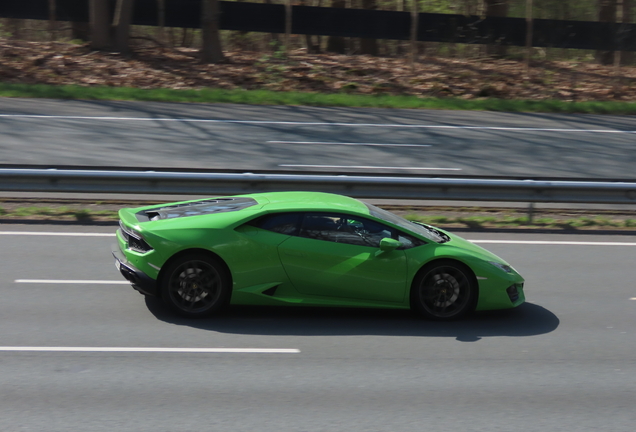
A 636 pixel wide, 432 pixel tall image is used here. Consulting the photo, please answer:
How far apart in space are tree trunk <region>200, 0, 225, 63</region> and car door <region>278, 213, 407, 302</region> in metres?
18.7

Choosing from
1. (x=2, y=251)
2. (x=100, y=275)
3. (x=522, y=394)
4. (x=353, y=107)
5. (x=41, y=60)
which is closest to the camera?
(x=522, y=394)

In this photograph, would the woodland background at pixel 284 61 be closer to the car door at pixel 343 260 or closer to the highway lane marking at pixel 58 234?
the highway lane marking at pixel 58 234

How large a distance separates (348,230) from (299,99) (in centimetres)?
1438

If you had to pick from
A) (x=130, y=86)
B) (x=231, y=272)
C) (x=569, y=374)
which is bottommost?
(x=569, y=374)

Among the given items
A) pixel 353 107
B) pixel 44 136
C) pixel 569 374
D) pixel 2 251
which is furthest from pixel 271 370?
pixel 353 107

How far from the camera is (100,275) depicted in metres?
8.52

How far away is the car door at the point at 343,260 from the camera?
7066 millimetres

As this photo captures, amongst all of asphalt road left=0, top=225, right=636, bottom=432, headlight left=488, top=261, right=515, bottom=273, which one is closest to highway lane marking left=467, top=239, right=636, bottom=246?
asphalt road left=0, top=225, right=636, bottom=432

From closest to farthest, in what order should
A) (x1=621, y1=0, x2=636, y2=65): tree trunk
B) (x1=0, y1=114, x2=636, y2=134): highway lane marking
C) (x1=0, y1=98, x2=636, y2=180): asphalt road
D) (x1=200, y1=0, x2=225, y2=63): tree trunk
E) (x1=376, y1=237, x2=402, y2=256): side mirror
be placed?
(x1=376, y1=237, x2=402, y2=256): side mirror, (x1=0, y1=98, x2=636, y2=180): asphalt road, (x1=0, y1=114, x2=636, y2=134): highway lane marking, (x1=200, y1=0, x2=225, y2=63): tree trunk, (x1=621, y1=0, x2=636, y2=65): tree trunk

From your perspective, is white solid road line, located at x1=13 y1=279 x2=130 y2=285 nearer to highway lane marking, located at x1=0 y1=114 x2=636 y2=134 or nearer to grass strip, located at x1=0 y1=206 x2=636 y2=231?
grass strip, located at x1=0 y1=206 x2=636 y2=231

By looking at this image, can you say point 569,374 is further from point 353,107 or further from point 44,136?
point 353,107

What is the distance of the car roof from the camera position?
731cm

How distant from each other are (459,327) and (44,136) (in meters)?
11.5

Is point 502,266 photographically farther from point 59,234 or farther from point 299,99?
point 299,99
